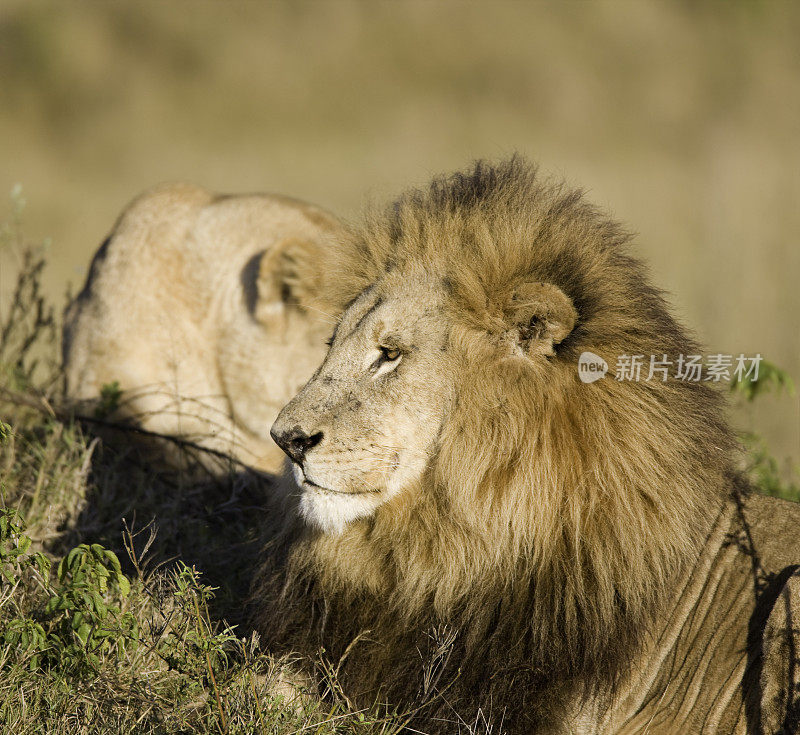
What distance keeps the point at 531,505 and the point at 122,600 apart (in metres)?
1.56

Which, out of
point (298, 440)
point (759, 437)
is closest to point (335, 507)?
point (298, 440)

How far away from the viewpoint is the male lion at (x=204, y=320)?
5.24 meters

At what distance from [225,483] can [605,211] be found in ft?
7.72

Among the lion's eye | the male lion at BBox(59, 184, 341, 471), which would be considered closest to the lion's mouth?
the lion's eye

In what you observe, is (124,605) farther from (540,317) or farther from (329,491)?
(540,317)

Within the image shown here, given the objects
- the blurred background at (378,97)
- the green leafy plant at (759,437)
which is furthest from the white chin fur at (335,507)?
the blurred background at (378,97)

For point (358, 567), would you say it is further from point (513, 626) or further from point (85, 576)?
point (85, 576)

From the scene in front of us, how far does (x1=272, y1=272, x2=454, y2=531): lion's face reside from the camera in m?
3.03

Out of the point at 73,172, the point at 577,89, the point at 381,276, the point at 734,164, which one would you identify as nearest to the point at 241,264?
the point at 381,276

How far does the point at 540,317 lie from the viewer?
3.03 m

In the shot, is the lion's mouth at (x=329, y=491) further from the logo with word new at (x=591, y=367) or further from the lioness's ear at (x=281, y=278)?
the lioness's ear at (x=281, y=278)

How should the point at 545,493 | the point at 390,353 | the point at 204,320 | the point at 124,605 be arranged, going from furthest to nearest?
the point at 204,320
the point at 124,605
the point at 390,353
the point at 545,493

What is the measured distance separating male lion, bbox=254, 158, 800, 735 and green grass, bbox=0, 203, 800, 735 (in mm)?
370

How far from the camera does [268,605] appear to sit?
3.48 m
